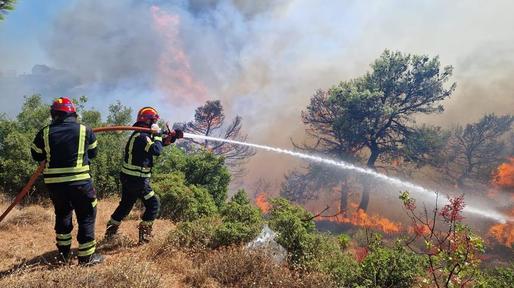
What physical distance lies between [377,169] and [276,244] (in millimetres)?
29076

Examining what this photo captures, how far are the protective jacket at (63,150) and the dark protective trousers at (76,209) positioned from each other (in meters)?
0.10

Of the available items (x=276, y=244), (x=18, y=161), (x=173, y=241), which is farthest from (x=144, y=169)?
(x=18, y=161)

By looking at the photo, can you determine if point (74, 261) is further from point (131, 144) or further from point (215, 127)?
point (215, 127)

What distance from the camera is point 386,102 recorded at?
97.9 feet

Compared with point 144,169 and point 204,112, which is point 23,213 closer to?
point 144,169

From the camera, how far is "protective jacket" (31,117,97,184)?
4.91 meters

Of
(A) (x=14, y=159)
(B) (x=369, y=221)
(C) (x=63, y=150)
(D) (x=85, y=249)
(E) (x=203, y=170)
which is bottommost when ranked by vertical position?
(B) (x=369, y=221)

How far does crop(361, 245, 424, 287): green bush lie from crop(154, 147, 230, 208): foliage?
7279 mm

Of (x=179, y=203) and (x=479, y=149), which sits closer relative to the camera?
(x=179, y=203)

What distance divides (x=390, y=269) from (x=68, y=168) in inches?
185

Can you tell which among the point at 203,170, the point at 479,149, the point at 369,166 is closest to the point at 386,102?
the point at 369,166

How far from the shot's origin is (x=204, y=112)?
1590 inches

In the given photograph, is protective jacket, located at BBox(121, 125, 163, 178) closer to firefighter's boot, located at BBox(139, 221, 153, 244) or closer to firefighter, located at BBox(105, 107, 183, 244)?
firefighter, located at BBox(105, 107, 183, 244)

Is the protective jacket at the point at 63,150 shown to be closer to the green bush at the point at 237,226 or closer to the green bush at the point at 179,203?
the green bush at the point at 237,226
